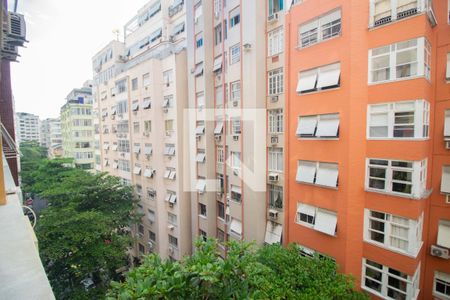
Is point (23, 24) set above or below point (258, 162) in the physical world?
above

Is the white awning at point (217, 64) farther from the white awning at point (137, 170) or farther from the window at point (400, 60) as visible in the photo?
the white awning at point (137, 170)

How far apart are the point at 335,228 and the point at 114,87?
2655cm

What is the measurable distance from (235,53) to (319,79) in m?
6.01

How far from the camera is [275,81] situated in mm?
12766

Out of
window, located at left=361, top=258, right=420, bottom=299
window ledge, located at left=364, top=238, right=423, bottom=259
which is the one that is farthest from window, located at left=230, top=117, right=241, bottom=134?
window, located at left=361, top=258, right=420, bottom=299

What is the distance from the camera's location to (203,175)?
17031 mm

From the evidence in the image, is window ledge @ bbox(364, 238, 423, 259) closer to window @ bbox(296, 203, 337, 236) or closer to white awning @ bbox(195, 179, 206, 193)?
window @ bbox(296, 203, 337, 236)

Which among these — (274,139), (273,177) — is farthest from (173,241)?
(274,139)

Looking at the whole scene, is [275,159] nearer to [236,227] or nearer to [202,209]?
[236,227]

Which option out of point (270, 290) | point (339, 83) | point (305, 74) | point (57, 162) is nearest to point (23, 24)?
point (305, 74)

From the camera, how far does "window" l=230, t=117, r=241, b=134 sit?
46.1ft

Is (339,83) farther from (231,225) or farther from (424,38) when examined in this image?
(231,225)

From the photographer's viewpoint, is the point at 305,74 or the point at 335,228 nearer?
the point at 335,228

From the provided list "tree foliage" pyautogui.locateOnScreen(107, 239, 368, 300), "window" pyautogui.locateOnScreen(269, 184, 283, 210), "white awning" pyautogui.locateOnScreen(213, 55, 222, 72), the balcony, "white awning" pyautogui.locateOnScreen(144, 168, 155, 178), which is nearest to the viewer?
the balcony
